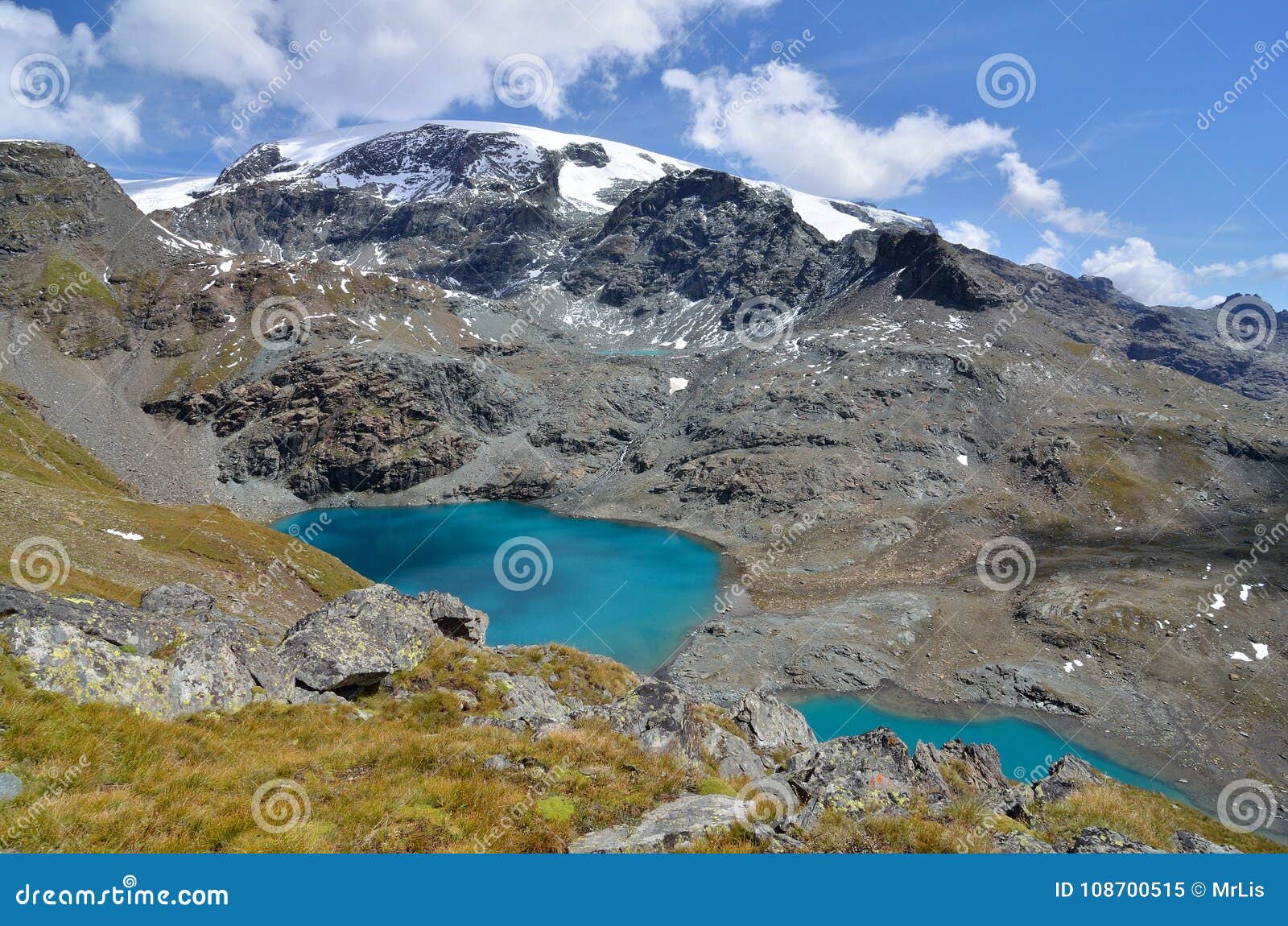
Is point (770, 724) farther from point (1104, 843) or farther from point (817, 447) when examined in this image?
point (817, 447)

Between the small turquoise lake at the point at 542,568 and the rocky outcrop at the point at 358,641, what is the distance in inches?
1371

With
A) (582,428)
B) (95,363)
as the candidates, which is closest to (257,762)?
(582,428)

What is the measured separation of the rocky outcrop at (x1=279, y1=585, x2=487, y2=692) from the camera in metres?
15.9

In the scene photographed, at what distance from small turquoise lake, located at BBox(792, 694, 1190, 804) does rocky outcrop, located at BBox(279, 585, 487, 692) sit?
3326 cm

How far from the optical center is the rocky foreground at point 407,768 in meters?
7.78

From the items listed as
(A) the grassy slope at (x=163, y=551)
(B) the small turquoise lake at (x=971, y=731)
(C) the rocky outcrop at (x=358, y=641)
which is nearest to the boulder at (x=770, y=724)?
(C) the rocky outcrop at (x=358, y=641)

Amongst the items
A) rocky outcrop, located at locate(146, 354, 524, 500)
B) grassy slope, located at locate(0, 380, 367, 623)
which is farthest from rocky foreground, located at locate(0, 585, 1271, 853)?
rocky outcrop, located at locate(146, 354, 524, 500)

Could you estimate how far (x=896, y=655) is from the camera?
52781 millimetres

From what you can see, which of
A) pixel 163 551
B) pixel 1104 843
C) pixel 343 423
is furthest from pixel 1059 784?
pixel 343 423

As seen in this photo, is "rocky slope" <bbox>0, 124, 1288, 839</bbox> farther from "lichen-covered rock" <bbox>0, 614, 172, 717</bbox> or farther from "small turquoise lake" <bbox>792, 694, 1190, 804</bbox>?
"lichen-covered rock" <bbox>0, 614, 172, 717</bbox>

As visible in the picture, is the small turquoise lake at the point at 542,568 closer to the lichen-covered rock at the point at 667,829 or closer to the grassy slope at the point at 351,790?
the grassy slope at the point at 351,790

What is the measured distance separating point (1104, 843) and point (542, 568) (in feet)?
243

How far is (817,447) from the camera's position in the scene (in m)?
103

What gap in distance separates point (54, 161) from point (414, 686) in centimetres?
22621
